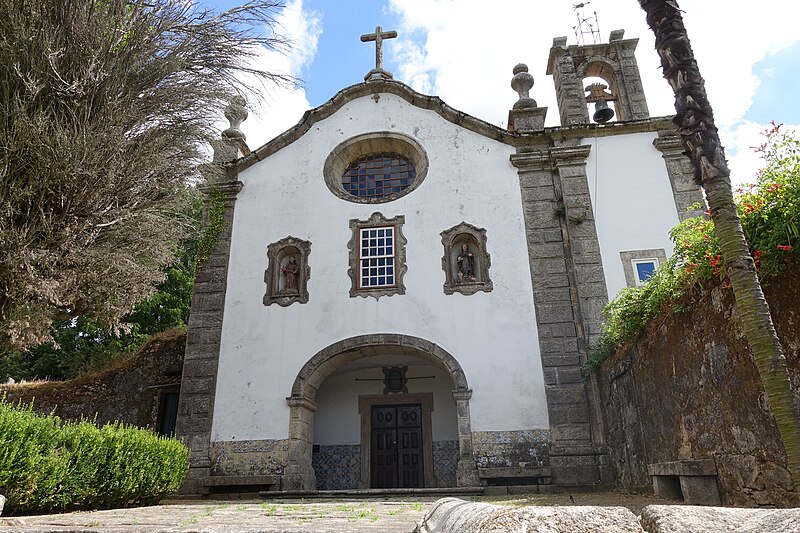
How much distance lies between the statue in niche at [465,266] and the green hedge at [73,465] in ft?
20.0

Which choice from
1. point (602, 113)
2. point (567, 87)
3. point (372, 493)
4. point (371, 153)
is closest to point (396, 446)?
point (372, 493)

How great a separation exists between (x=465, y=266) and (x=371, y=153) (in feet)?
12.5

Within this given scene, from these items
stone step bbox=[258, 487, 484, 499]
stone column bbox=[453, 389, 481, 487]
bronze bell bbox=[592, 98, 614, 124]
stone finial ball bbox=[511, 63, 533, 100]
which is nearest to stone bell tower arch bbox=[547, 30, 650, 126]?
bronze bell bbox=[592, 98, 614, 124]

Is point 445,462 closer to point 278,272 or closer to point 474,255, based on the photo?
point 474,255

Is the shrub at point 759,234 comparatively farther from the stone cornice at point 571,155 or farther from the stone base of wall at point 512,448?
the stone cornice at point 571,155

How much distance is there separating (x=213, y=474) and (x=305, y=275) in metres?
4.15

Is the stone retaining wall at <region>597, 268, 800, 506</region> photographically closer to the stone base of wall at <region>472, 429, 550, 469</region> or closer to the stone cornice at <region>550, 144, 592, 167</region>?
the stone base of wall at <region>472, 429, 550, 469</region>

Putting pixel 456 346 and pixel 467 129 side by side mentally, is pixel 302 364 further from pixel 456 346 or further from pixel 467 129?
pixel 467 129

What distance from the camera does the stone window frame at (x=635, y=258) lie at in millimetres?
11023

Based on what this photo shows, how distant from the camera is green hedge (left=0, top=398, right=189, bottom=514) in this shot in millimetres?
5613

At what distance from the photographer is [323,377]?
38.4 ft

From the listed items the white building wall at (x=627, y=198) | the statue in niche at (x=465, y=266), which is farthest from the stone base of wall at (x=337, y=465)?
the white building wall at (x=627, y=198)

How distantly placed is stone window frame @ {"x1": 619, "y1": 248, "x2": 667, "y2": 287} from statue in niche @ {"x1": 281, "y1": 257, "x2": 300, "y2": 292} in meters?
6.54

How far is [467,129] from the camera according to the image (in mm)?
12820
